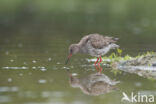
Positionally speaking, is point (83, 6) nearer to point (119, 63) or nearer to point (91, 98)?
point (119, 63)

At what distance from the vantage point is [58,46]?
79.8 ft

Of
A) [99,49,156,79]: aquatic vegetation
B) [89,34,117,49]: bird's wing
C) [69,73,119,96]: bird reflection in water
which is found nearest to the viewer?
[69,73,119,96]: bird reflection in water

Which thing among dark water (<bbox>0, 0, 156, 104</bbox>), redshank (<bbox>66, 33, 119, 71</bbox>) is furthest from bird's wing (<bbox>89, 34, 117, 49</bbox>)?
dark water (<bbox>0, 0, 156, 104</bbox>)

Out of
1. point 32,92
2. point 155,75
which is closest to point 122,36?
point 155,75

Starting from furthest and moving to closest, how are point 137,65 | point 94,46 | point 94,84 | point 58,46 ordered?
point 58,46 → point 94,46 → point 137,65 → point 94,84

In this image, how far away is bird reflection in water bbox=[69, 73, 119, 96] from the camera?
43.1 feet

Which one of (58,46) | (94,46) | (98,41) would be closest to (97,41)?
(98,41)

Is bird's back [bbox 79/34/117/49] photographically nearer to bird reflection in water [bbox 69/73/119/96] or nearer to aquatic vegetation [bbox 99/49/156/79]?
aquatic vegetation [bbox 99/49/156/79]

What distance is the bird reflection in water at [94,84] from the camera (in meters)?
13.1

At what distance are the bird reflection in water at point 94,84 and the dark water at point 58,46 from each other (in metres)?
0.23

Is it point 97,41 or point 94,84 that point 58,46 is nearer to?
point 97,41

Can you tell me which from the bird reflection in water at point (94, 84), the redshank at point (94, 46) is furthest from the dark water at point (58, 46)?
the redshank at point (94, 46)

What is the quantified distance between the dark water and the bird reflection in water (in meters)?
0.23

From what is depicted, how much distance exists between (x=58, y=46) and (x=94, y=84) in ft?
34.3
